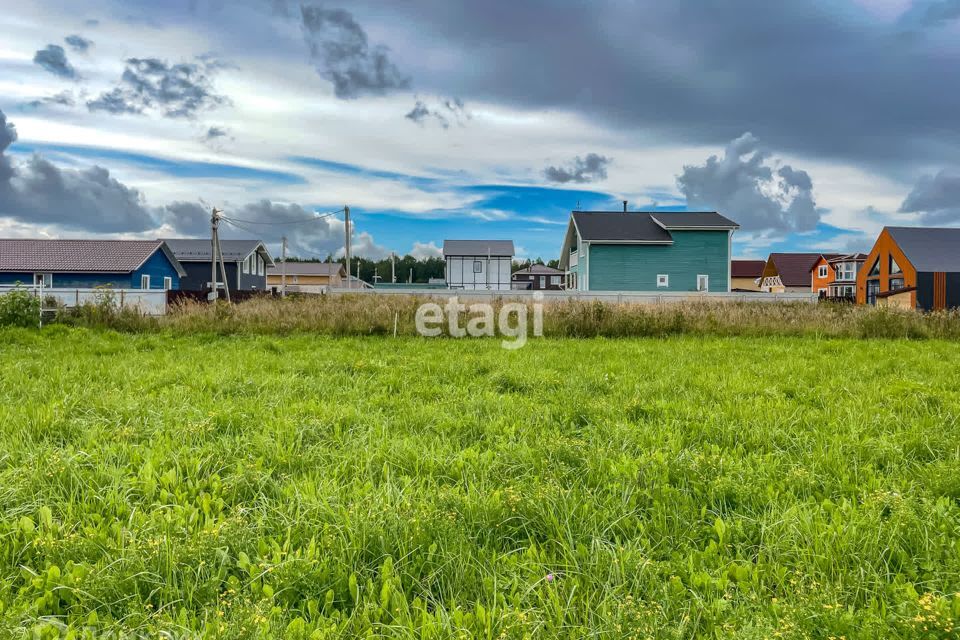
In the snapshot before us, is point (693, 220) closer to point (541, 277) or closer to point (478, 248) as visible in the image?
point (478, 248)

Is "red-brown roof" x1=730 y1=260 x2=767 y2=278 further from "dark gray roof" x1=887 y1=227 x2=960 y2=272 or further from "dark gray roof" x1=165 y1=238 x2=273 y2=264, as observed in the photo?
"dark gray roof" x1=165 y1=238 x2=273 y2=264

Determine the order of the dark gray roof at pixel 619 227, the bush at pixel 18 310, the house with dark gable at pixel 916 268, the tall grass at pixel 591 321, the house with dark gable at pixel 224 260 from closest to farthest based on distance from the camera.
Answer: the bush at pixel 18 310, the tall grass at pixel 591 321, the house with dark gable at pixel 916 268, the dark gray roof at pixel 619 227, the house with dark gable at pixel 224 260

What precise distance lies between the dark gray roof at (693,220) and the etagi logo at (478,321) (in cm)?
2127

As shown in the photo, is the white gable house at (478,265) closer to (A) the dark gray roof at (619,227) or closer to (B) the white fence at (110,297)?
(A) the dark gray roof at (619,227)

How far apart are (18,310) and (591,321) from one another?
14.1m

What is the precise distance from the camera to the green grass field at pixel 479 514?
5.79 ft

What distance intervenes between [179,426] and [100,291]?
13.5 m

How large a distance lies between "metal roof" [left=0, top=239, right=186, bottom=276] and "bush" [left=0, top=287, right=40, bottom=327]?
20.5 m

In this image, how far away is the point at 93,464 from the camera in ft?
9.93

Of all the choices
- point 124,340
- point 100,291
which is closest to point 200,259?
point 100,291

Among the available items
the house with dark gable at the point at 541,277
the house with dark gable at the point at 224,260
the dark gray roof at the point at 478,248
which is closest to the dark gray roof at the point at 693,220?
the dark gray roof at the point at 478,248

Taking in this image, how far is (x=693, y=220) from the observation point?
31.4 m

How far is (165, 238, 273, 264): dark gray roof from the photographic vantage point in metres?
41.8

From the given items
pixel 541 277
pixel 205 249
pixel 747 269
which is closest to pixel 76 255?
pixel 205 249
